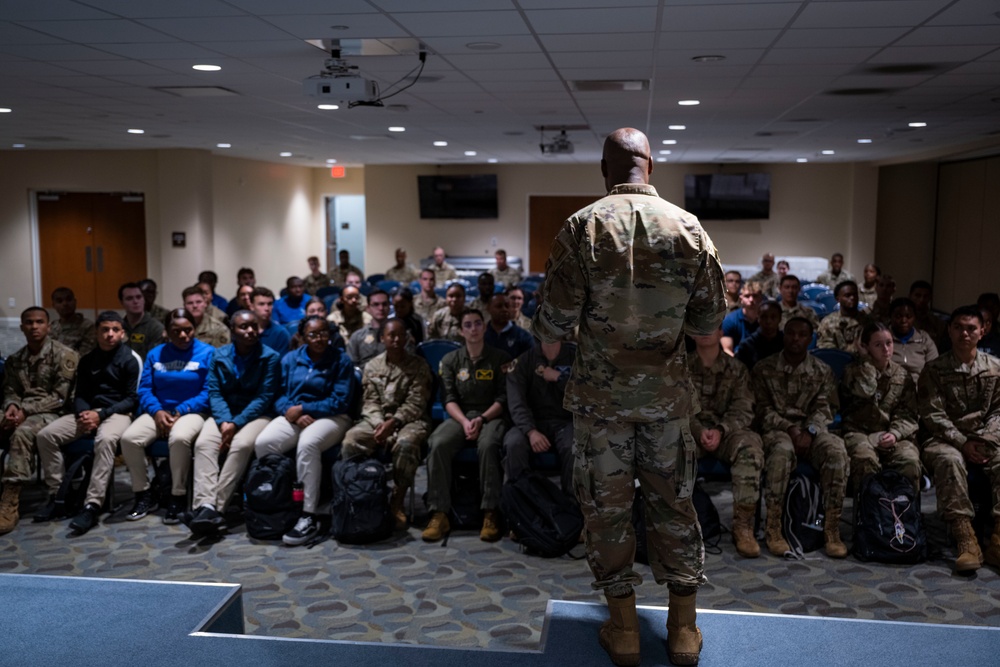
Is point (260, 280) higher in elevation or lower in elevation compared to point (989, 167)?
lower

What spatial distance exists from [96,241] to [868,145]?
12.9m

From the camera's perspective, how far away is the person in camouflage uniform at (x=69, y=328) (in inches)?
304

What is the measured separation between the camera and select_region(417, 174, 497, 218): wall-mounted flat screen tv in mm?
18016

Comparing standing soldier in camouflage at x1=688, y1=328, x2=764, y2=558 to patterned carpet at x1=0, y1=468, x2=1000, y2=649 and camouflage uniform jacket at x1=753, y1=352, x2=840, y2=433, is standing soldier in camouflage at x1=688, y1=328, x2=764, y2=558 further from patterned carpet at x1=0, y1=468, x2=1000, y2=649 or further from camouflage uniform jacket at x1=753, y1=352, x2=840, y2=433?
patterned carpet at x1=0, y1=468, x2=1000, y2=649

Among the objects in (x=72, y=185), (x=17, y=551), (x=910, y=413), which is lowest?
(x=17, y=551)

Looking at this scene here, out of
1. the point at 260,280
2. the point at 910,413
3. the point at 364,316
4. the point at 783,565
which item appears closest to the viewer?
the point at 783,565

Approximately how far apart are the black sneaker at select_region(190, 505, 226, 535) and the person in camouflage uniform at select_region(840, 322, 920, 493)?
393 centimetres

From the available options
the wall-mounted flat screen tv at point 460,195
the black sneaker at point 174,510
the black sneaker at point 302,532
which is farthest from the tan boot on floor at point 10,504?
the wall-mounted flat screen tv at point 460,195

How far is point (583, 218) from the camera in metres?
2.75

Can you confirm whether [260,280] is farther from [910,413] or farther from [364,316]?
[910,413]

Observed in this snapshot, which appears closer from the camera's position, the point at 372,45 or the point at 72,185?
the point at 372,45

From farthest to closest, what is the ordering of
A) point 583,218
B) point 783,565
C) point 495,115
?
point 495,115
point 783,565
point 583,218

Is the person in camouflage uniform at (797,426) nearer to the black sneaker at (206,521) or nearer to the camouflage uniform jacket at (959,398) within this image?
the camouflage uniform jacket at (959,398)

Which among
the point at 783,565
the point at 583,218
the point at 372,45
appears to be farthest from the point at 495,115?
the point at 583,218
